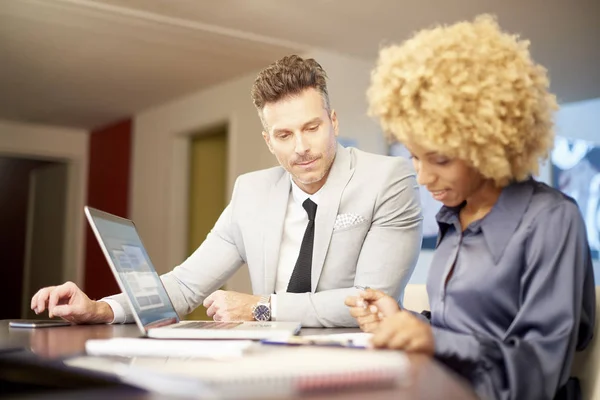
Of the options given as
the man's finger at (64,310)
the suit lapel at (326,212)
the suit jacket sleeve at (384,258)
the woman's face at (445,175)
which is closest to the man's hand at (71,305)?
the man's finger at (64,310)

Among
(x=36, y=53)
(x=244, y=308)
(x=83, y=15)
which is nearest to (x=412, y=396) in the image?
(x=244, y=308)

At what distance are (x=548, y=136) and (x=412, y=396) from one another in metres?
0.79

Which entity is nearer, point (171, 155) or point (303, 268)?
point (303, 268)

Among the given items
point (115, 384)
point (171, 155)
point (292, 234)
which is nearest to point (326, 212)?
point (292, 234)

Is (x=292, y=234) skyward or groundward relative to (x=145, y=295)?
skyward

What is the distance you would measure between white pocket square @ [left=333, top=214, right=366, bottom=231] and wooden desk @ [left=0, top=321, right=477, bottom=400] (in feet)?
1.71

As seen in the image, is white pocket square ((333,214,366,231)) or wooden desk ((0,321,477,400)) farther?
white pocket square ((333,214,366,231))

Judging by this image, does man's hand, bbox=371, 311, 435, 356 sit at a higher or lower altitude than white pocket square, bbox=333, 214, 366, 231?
lower

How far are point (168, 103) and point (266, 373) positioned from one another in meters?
6.88

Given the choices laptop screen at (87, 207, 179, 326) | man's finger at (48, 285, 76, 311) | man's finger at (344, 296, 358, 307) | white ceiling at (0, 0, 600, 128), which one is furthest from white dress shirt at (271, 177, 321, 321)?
white ceiling at (0, 0, 600, 128)

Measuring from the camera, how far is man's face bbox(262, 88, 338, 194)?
86.8 inches

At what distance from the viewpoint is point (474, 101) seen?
126 cm

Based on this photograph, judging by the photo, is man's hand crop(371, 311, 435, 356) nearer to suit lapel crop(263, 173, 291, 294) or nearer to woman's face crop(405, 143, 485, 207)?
woman's face crop(405, 143, 485, 207)

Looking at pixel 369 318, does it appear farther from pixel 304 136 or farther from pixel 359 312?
pixel 304 136
